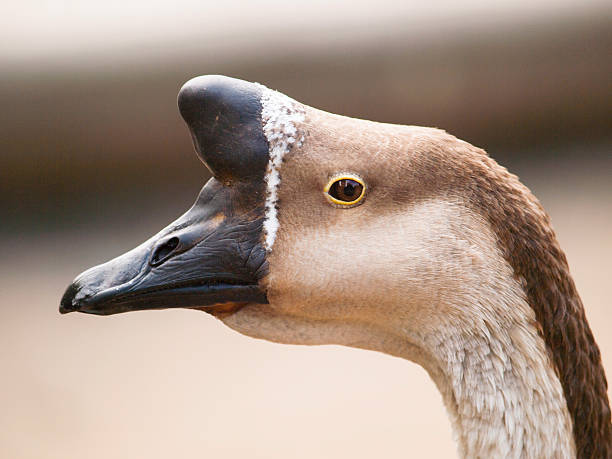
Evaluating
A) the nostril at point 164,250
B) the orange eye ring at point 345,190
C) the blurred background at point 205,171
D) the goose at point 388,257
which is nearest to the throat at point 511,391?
the goose at point 388,257

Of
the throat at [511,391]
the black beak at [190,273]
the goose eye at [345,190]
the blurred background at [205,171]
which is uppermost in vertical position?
the blurred background at [205,171]

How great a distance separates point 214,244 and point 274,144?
227 mm

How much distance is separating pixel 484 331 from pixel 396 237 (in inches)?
9.8

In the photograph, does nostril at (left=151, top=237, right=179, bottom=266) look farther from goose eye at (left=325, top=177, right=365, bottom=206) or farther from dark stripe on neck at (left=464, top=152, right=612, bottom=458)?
dark stripe on neck at (left=464, top=152, right=612, bottom=458)

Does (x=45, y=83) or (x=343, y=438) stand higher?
(x=45, y=83)

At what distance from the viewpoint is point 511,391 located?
1473 mm

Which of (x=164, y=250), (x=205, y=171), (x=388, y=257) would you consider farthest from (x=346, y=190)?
(x=205, y=171)

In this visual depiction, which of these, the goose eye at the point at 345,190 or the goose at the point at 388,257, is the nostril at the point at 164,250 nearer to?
the goose at the point at 388,257

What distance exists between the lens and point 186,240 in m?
1.49

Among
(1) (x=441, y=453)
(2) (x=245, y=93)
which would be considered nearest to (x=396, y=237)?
(2) (x=245, y=93)

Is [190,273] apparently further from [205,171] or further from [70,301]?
[205,171]

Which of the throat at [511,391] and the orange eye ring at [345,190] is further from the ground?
the orange eye ring at [345,190]

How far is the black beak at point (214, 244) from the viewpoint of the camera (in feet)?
4.82

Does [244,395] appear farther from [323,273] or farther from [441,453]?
[323,273]
